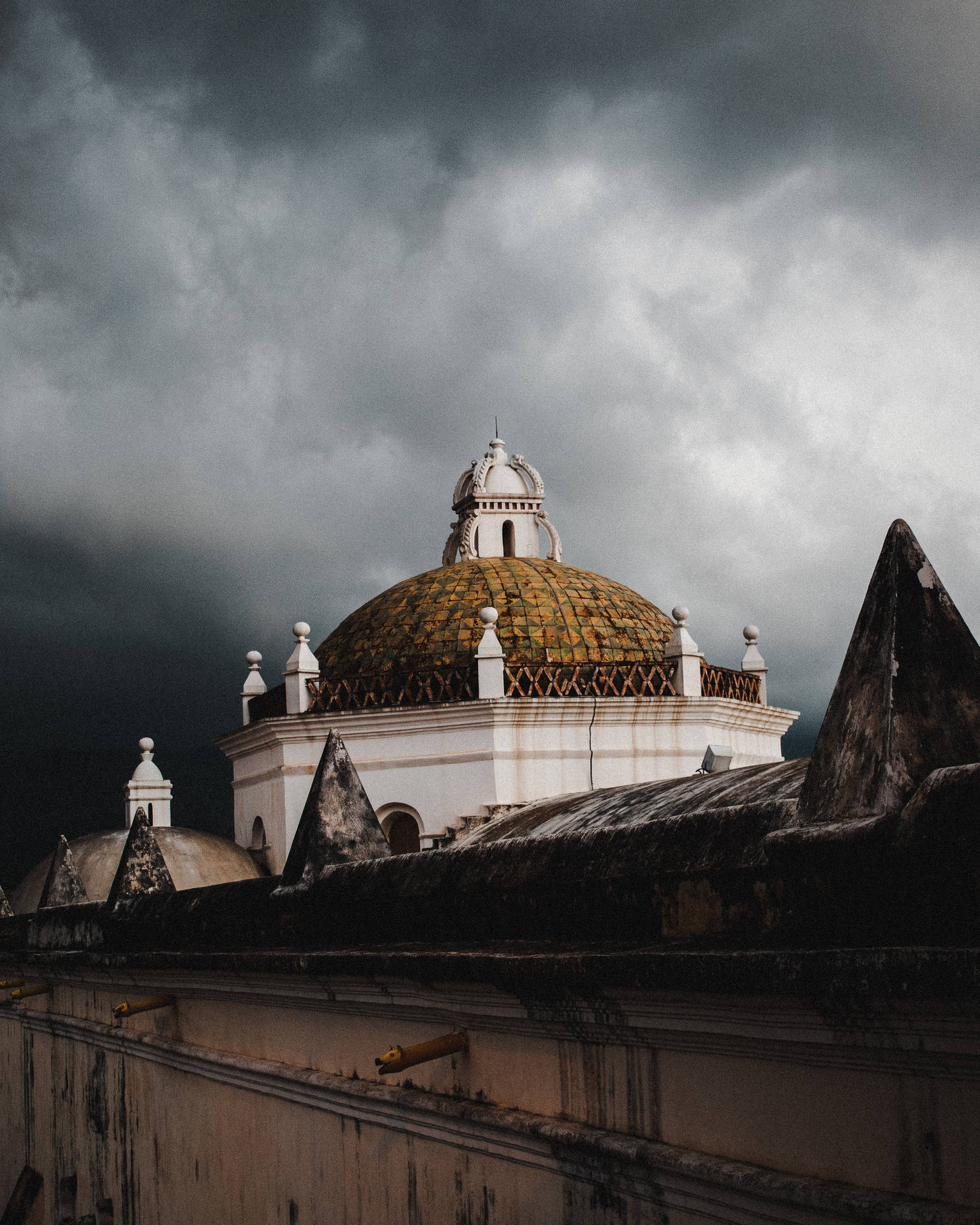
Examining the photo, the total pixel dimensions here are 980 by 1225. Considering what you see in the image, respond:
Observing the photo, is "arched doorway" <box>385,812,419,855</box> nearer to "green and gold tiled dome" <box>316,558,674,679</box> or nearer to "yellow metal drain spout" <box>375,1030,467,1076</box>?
"green and gold tiled dome" <box>316,558,674,679</box>

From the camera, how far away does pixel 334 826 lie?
24.0ft

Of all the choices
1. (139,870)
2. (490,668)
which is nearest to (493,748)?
(490,668)

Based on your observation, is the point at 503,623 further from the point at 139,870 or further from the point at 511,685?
the point at 139,870

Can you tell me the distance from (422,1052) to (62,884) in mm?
8947

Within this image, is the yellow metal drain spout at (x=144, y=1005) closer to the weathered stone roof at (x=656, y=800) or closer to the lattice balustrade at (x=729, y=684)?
the weathered stone roof at (x=656, y=800)

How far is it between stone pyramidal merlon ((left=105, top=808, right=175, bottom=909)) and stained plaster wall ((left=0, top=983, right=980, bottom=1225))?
71cm

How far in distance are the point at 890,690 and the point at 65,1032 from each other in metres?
8.36

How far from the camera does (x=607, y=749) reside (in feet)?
82.1

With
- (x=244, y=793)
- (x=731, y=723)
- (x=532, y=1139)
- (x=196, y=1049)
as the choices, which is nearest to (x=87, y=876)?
(x=244, y=793)

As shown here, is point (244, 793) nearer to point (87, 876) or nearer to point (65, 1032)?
point (87, 876)

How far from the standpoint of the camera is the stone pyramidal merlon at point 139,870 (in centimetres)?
952

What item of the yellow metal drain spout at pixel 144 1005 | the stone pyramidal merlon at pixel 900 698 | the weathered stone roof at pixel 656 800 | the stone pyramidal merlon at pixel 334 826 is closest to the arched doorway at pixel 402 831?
the weathered stone roof at pixel 656 800

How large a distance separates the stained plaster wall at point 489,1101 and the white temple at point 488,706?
1549 cm

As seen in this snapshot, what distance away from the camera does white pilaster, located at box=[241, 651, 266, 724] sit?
1148 inches
